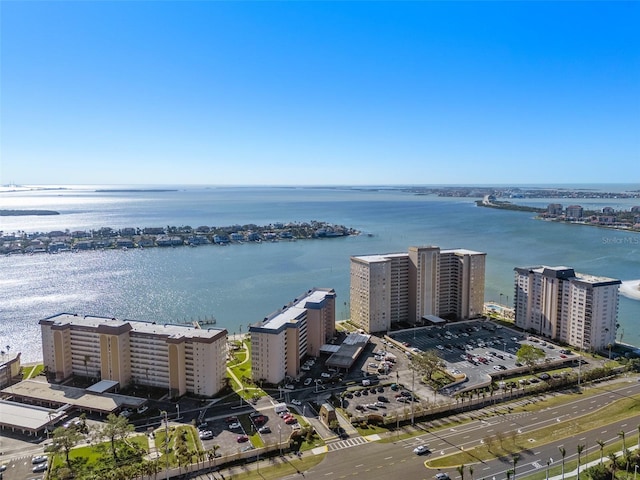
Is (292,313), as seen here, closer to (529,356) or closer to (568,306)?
(529,356)

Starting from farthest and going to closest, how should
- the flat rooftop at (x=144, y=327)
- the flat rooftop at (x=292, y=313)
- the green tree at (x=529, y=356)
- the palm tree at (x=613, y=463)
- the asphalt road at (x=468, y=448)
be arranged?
the green tree at (x=529, y=356) < the flat rooftop at (x=292, y=313) < the flat rooftop at (x=144, y=327) < the asphalt road at (x=468, y=448) < the palm tree at (x=613, y=463)

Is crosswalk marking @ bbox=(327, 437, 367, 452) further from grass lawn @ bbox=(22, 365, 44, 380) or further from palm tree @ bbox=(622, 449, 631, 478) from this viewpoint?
grass lawn @ bbox=(22, 365, 44, 380)

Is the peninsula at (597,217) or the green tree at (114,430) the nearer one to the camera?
the green tree at (114,430)

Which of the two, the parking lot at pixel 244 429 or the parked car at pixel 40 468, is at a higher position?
the parked car at pixel 40 468

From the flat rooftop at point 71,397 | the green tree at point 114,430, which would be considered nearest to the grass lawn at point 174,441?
the green tree at point 114,430

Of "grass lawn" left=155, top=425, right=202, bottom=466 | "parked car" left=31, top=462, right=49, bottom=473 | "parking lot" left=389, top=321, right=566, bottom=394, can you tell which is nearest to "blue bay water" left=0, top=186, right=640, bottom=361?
"parking lot" left=389, top=321, right=566, bottom=394

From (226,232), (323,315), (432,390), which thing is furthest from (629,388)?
(226,232)

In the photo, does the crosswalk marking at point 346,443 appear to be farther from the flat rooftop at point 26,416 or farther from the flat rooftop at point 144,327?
the flat rooftop at point 26,416

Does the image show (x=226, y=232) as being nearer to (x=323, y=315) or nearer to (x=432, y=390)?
(x=323, y=315)
